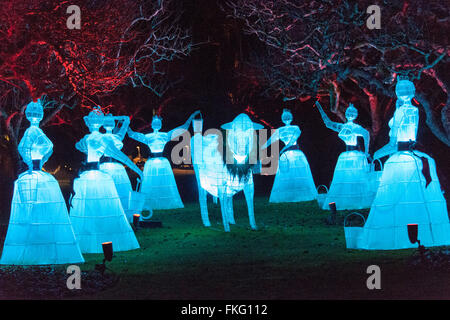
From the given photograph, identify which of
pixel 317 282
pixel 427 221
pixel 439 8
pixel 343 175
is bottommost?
pixel 317 282

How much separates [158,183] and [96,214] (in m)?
8.71

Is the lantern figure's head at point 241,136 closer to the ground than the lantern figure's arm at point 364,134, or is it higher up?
closer to the ground

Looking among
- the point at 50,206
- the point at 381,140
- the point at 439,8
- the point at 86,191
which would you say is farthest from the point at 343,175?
the point at 50,206

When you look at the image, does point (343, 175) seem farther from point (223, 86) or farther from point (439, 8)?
point (223, 86)

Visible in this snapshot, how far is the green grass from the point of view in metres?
7.98

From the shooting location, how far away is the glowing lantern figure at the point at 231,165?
1366 centimetres

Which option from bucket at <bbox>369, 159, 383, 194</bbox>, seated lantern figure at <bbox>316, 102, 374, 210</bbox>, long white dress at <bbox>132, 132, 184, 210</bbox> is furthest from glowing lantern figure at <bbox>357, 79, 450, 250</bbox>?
long white dress at <bbox>132, 132, 184, 210</bbox>

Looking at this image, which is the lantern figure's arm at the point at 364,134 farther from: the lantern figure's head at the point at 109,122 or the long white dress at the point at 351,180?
the lantern figure's head at the point at 109,122

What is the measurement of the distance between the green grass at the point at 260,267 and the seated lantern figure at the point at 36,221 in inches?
26.0

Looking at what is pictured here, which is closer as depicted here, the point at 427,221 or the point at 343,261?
the point at 343,261

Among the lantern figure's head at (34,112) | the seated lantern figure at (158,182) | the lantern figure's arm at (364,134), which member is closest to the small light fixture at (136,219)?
the lantern figure's head at (34,112)

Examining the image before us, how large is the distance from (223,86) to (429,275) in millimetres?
20663

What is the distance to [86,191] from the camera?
469 inches

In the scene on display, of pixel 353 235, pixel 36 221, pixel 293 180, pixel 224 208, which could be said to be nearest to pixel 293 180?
pixel 293 180
